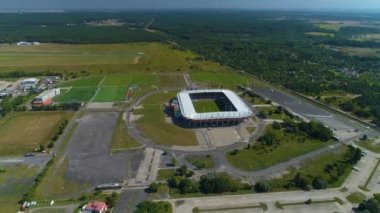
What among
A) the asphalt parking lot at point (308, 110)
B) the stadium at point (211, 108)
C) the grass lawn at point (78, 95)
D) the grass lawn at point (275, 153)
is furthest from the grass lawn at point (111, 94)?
the grass lawn at point (275, 153)

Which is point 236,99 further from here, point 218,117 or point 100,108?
point 100,108

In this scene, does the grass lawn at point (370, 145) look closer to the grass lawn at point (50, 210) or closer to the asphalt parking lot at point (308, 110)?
the asphalt parking lot at point (308, 110)

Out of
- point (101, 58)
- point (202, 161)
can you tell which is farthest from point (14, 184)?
point (101, 58)

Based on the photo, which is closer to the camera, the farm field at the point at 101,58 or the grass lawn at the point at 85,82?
the grass lawn at the point at 85,82

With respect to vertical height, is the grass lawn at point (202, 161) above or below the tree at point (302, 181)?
below

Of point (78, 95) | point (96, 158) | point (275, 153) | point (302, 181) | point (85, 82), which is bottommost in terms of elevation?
point (96, 158)

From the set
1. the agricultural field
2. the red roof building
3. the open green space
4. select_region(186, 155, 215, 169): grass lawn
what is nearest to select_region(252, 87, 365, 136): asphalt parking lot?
the open green space

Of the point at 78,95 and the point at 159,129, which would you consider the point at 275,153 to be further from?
the point at 78,95
